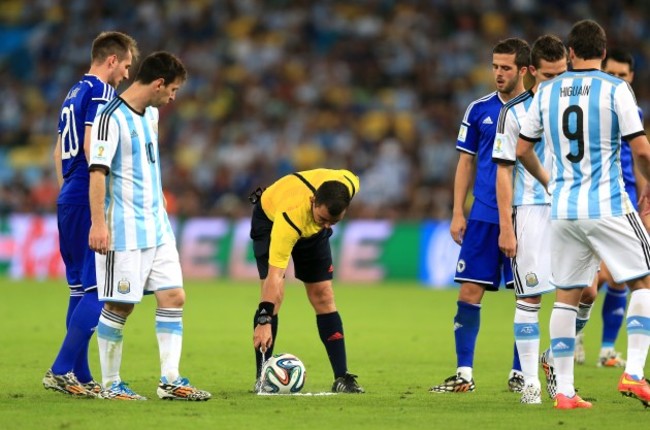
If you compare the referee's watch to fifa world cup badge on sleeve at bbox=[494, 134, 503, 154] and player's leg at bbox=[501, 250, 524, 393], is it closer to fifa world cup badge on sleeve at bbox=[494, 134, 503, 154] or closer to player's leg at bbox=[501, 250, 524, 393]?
player's leg at bbox=[501, 250, 524, 393]

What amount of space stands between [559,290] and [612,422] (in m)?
1.01

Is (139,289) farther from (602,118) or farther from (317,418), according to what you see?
(602,118)

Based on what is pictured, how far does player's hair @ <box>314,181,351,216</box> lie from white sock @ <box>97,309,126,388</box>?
1.62 metres

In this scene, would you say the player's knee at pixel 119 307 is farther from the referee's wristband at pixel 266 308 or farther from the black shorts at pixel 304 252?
the black shorts at pixel 304 252

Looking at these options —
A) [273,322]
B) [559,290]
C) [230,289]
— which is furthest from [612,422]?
[230,289]

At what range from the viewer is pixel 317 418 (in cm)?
758

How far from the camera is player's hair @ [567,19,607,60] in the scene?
7.86 metres

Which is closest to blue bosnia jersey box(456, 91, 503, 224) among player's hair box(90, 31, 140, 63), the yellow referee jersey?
the yellow referee jersey

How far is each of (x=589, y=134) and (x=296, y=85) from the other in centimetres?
2041

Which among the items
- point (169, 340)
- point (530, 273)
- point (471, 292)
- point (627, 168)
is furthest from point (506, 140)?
point (169, 340)

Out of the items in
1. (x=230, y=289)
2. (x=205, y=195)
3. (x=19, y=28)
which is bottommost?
(x=230, y=289)

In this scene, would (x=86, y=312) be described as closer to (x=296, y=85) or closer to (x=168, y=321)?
(x=168, y=321)

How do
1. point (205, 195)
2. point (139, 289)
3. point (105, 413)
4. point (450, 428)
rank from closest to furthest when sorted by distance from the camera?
point (450, 428) < point (105, 413) < point (139, 289) < point (205, 195)

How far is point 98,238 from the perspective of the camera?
8.15 meters
